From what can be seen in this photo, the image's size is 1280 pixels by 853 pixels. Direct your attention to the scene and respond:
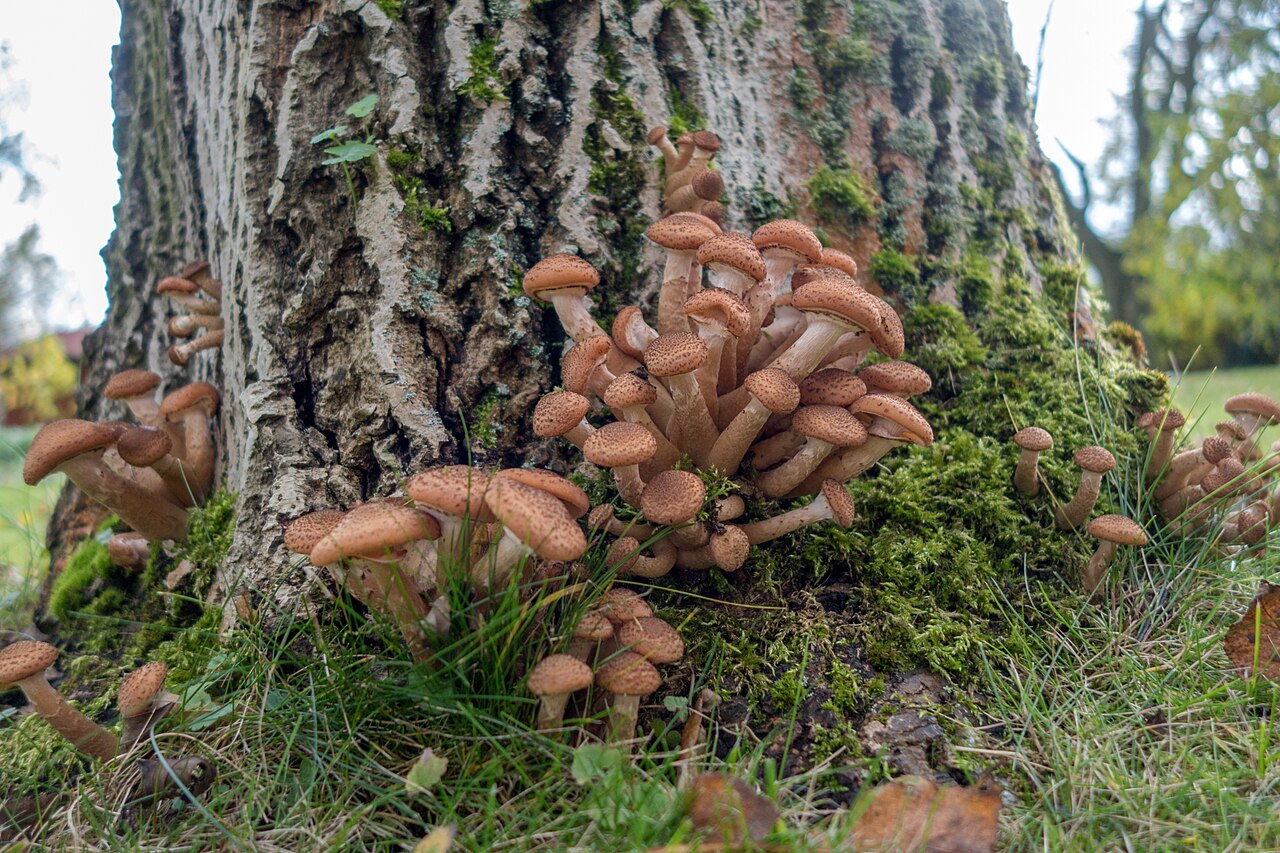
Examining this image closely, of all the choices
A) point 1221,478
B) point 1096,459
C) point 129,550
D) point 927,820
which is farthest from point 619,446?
point 129,550

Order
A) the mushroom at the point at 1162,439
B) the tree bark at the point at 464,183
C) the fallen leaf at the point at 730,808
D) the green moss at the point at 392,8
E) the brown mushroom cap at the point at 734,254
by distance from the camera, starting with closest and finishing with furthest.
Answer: the fallen leaf at the point at 730,808 → the brown mushroom cap at the point at 734,254 → the tree bark at the point at 464,183 → the green moss at the point at 392,8 → the mushroom at the point at 1162,439

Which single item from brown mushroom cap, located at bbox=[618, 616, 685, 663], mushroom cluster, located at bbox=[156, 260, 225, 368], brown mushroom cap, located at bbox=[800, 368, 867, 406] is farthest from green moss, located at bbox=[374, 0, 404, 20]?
brown mushroom cap, located at bbox=[618, 616, 685, 663]

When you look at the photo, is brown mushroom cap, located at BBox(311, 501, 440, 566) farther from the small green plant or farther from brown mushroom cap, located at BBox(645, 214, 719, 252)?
the small green plant

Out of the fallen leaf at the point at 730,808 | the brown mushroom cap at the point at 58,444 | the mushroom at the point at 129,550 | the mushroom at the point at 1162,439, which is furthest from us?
the mushroom at the point at 129,550

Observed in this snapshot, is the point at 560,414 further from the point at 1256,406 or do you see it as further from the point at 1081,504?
the point at 1256,406

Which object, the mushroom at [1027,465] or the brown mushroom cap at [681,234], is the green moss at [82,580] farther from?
the mushroom at [1027,465]

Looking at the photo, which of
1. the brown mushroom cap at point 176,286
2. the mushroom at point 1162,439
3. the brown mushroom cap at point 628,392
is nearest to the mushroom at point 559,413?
the brown mushroom cap at point 628,392

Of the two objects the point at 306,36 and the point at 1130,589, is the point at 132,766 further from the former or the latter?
the point at 1130,589

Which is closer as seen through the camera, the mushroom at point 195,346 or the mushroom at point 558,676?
the mushroom at point 558,676
